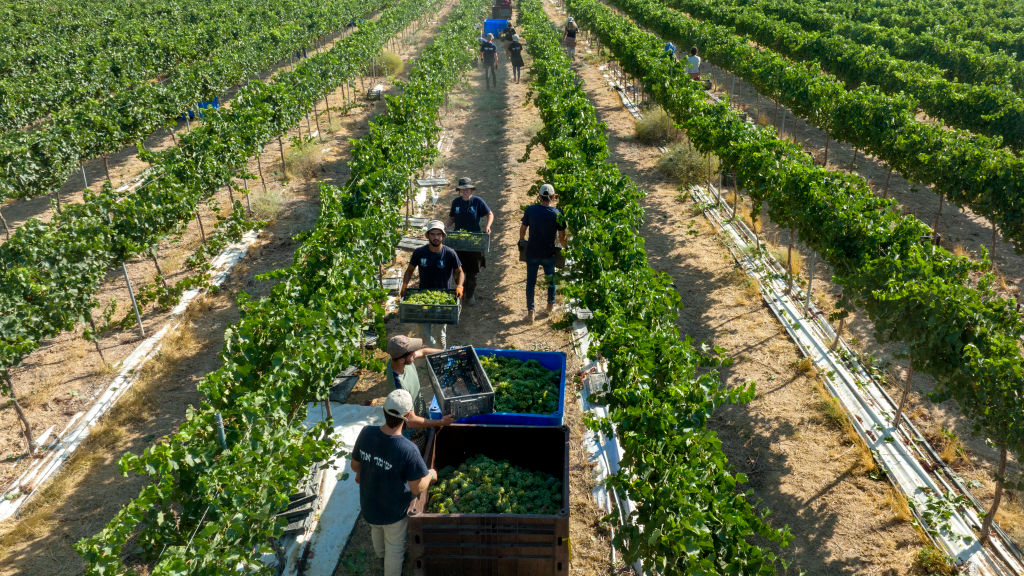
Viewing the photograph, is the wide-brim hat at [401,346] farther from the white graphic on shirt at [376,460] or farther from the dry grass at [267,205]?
the dry grass at [267,205]

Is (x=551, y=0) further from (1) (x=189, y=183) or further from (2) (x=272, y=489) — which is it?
(2) (x=272, y=489)

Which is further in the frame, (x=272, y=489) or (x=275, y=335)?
(x=275, y=335)

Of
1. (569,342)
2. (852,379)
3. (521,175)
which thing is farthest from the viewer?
(521,175)

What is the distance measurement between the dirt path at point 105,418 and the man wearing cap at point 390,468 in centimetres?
350

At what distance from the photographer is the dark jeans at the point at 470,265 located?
400 inches

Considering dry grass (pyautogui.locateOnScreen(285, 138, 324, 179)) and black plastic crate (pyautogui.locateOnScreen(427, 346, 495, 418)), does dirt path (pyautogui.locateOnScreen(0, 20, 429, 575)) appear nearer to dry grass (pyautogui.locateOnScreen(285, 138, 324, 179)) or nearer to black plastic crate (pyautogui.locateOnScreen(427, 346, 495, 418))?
dry grass (pyautogui.locateOnScreen(285, 138, 324, 179))

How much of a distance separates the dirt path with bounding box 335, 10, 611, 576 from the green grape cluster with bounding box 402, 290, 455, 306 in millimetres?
940

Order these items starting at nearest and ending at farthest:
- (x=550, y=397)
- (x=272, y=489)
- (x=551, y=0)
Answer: (x=272, y=489) < (x=550, y=397) < (x=551, y=0)

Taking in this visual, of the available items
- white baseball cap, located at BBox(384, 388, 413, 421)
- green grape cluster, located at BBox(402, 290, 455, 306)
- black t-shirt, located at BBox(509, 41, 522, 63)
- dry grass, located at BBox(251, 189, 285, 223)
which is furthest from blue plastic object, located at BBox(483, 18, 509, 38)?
white baseball cap, located at BBox(384, 388, 413, 421)

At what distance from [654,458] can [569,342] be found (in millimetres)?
4685

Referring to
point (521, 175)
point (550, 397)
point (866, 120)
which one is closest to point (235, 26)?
point (521, 175)

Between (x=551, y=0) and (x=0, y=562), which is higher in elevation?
(x=551, y=0)

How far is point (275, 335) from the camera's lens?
679cm

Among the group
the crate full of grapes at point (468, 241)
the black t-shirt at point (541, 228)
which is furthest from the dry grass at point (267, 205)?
the black t-shirt at point (541, 228)
